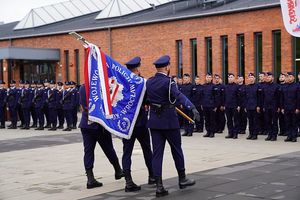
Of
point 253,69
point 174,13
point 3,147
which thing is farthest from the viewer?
point 174,13

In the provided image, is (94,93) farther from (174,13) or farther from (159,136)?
(174,13)

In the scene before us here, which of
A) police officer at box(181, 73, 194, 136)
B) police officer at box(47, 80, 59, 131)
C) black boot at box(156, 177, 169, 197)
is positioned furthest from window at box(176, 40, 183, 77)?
black boot at box(156, 177, 169, 197)

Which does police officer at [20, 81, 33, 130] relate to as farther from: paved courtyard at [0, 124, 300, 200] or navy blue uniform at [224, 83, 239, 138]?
navy blue uniform at [224, 83, 239, 138]

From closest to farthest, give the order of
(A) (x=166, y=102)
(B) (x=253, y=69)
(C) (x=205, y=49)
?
(A) (x=166, y=102)
(B) (x=253, y=69)
(C) (x=205, y=49)

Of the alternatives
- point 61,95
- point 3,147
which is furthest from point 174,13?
point 3,147

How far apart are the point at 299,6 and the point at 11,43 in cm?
3265

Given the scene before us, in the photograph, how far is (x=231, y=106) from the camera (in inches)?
628

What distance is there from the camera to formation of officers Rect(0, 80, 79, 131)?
65.5ft

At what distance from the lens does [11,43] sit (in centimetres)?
3691

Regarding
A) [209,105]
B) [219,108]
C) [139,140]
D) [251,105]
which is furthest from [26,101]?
[139,140]

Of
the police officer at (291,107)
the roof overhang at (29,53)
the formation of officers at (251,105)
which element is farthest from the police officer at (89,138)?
the roof overhang at (29,53)

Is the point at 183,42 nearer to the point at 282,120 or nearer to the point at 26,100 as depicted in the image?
the point at 26,100

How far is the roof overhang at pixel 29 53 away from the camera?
30656 mm

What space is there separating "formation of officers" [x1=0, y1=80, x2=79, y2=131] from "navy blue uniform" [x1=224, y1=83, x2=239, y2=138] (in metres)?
6.32
